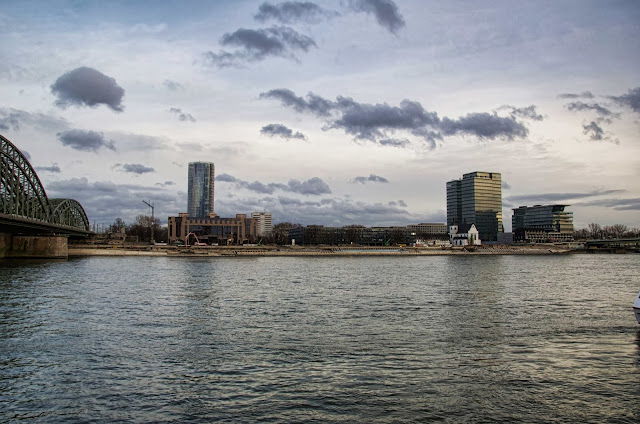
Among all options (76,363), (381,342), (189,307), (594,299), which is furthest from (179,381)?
(594,299)

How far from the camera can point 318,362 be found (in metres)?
20.6

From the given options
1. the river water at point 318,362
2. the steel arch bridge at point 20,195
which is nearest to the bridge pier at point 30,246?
the steel arch bridge at point 20,195

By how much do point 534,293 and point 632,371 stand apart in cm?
3130

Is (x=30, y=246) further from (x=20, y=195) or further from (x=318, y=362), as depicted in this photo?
(x=318, y=362)

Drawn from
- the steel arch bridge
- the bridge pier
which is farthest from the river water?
the bridge pier

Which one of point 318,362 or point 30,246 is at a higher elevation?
point 30,246

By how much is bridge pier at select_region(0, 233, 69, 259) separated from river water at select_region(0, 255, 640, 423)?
92.5m

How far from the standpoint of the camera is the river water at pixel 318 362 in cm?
1521

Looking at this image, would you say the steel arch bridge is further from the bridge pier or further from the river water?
the river water

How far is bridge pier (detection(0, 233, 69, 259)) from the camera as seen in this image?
387ft

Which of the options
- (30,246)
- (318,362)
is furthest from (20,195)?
(318,362)

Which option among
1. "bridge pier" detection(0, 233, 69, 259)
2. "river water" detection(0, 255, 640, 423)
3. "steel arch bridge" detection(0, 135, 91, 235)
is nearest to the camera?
"river water" detection(0, 255, 640, 423)

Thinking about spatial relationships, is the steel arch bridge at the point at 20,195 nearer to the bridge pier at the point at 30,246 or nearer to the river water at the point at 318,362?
the bridge pier at the point at 30,246

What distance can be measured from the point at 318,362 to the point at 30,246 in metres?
123
